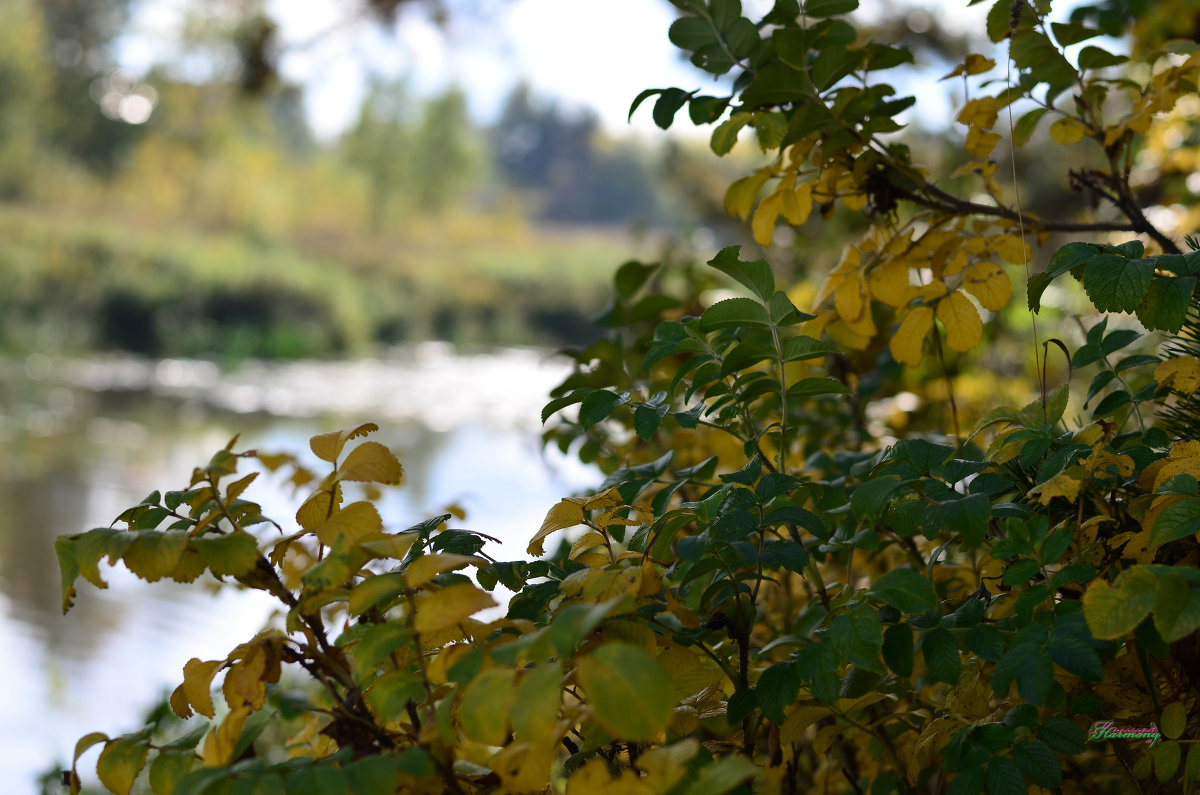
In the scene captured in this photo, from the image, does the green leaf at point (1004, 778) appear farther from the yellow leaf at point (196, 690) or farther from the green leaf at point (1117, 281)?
the yellow leaf at point (196, 690)

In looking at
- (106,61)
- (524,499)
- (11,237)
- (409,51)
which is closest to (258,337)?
(11,237)

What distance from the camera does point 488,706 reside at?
0.33 meters

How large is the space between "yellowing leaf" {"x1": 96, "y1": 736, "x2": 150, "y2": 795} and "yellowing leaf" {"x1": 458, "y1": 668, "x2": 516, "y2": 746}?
178 millimetres

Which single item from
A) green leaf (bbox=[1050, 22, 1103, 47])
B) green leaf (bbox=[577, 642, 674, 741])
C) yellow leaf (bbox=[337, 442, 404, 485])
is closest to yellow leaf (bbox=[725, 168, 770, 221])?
green leaf (bbox=[1050, 22, 1103, 47])

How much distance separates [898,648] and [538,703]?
22cm

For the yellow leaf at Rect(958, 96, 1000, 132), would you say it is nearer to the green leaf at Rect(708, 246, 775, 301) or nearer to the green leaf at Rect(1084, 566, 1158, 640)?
the green leaf at Rect(708, 246, 775, 301)

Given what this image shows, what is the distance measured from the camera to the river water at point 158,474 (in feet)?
7.30

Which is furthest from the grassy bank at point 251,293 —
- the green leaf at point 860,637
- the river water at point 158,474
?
the green leaf at point 860,637

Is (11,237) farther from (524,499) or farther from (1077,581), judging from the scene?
(1077,581)

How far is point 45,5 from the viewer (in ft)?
53.2

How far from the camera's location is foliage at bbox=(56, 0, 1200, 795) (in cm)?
37

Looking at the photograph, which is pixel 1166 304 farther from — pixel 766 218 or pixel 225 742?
pixel 225 742

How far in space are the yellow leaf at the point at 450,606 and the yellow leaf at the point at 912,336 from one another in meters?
0.36

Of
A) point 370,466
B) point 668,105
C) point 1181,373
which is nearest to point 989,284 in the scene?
point 1181,373
